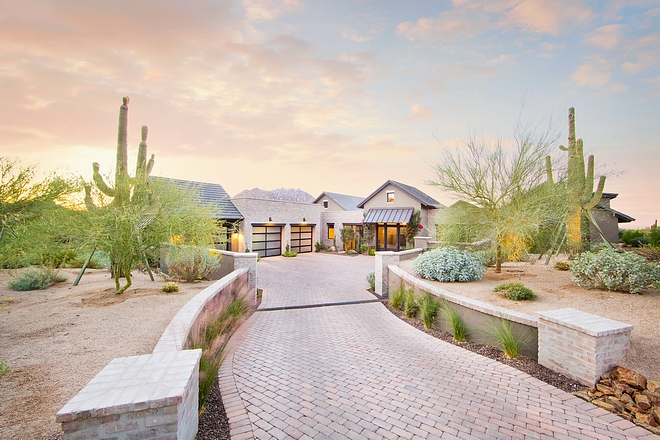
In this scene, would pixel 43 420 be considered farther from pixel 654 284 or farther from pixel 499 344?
pixel 654 284

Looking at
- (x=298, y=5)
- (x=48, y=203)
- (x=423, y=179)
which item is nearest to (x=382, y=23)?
(x=298, y=5)

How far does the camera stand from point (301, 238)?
90.5 feet

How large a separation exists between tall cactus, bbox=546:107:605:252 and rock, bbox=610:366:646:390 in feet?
28.4

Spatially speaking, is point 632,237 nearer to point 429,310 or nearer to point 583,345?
point 429,310

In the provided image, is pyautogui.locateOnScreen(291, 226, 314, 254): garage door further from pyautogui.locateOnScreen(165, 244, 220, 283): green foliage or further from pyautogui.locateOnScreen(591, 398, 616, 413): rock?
pyautogui.locateOnScreen(591, 398, 616, 413): rock

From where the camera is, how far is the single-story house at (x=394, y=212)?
25.2m

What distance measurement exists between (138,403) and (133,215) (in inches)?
300

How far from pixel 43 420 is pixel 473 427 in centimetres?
463

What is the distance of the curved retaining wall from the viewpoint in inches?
87.7

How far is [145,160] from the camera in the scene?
12.7 m

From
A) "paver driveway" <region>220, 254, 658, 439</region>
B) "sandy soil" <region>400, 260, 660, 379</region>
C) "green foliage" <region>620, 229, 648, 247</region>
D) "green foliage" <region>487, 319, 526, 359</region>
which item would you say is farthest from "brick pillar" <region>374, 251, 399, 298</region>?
"green foliage" <region>620, 229, 648, 247</region>

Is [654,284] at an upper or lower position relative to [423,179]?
lower

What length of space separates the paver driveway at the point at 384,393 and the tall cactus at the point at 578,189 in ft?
28.7

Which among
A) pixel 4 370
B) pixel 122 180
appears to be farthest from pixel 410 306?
pixel 122 180
